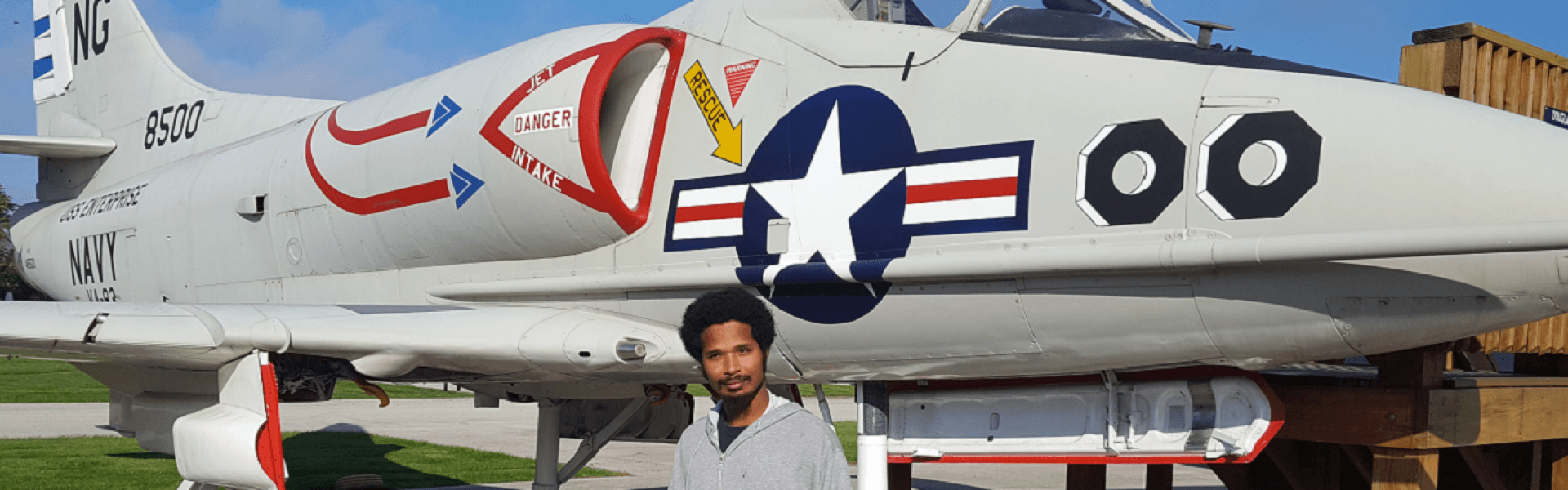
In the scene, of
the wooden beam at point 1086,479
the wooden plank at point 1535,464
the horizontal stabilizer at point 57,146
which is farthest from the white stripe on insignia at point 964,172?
the horizontal stabilizer at point 57,146

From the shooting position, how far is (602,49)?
19.4 ft

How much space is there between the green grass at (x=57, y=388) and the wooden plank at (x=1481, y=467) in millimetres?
15977

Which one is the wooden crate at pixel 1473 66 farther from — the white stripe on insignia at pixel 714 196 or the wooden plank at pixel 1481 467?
the white stripe on insignia at pixel 714 196

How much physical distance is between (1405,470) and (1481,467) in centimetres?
148

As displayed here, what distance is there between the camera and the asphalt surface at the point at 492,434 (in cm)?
1338

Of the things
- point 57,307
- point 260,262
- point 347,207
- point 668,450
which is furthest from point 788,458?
point 668,450

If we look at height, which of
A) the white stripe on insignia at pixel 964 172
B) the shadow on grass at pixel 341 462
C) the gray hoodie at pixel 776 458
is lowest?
the shadow on grass at pixel 341 462

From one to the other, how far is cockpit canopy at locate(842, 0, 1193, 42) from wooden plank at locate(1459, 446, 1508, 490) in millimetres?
3259

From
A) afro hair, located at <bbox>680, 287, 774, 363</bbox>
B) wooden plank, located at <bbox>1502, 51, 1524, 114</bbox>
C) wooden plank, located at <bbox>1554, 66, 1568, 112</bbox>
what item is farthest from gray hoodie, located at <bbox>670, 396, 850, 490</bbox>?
wooden plank, located at <bbox>1554, 66, 1568, 112</bbox>

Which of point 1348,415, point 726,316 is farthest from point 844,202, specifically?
point 1348,415

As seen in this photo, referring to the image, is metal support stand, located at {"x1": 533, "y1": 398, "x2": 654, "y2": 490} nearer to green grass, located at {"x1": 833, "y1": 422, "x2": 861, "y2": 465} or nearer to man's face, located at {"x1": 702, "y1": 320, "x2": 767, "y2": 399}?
green grass, located at {"x1": 833, "y1": 422, "x2": 861, "y2": 465}

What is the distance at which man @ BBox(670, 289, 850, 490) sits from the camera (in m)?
2.53

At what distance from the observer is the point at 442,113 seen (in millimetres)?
6902

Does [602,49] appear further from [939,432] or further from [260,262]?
[260,262]
